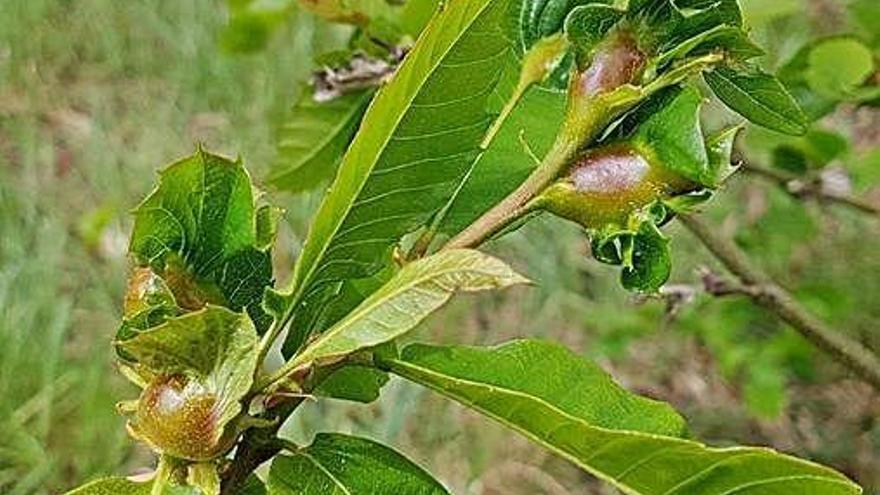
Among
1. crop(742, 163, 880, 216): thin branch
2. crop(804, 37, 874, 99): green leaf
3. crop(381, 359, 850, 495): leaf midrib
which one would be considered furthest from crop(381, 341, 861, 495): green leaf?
crop(742, 163, 880, 216): thin branch

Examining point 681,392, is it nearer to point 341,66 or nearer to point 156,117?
point 156,117

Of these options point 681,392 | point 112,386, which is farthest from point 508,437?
point 112,386

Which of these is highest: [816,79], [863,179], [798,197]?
[816,79]

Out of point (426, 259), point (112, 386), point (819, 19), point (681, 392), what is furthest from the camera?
point (819, 19)

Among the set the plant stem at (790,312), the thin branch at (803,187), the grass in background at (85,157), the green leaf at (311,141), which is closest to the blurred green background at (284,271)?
the grass in background at (85,157)

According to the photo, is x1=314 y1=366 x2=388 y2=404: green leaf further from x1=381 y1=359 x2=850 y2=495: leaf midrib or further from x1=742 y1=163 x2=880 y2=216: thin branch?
x1=742 y1=163 x2=880 y2=216: thin branch

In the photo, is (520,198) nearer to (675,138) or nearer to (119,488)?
(675,138)
